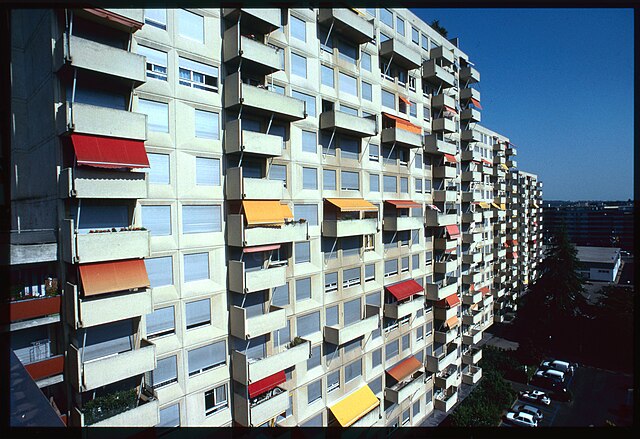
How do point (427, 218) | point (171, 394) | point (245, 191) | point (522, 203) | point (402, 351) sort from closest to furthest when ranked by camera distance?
point (171, 394) → point (245, 191) → point (402, 351) → point (427, 218) → point (522, 203)

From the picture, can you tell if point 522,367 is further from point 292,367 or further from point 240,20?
point 240,20

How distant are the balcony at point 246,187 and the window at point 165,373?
427 centimetres

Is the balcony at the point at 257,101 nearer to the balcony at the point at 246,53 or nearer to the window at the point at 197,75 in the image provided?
the window at the point at 197,75

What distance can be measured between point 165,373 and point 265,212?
15.1ft

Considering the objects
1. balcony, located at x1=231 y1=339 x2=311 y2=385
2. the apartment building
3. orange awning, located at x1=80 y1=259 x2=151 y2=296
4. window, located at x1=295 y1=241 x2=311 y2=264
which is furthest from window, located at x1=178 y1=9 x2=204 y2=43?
balcony, located at x1=231 y1=339 x2=311 y2=385

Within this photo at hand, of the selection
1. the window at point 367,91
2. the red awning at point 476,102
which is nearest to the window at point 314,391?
the window at point 367,91

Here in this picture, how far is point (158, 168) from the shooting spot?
8023 millimetres

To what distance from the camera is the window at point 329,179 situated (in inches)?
467

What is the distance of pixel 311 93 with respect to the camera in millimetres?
11453

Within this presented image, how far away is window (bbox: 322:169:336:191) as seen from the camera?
11852mm

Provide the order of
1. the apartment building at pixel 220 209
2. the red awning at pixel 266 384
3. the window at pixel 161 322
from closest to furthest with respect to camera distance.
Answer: the apartment building at pixel 220 209
the window at pixel 161 322
the red awning at pixel 266 384

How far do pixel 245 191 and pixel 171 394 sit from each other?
17.2ft

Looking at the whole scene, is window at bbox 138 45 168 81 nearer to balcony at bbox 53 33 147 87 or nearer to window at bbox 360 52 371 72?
balcony at bbox 53 33 147 87

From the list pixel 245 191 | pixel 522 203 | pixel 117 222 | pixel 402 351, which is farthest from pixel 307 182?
pixel 522 203
